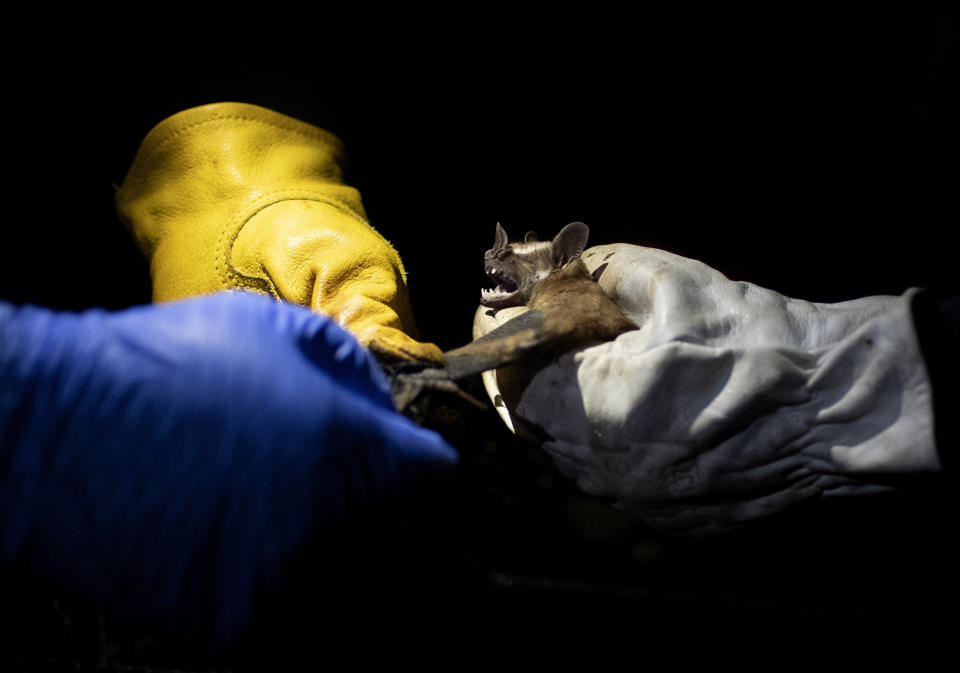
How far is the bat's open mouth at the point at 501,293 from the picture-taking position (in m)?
0.96

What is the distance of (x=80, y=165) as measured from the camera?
1.28m

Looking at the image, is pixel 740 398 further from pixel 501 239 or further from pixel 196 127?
pixel 196 127

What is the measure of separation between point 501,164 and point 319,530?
1.17 m

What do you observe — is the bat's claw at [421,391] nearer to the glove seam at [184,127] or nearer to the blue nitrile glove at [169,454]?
the blue nitrile glove at [169,454]

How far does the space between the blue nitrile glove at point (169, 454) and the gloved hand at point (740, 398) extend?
37cm

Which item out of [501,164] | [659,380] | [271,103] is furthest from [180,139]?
[659,380]

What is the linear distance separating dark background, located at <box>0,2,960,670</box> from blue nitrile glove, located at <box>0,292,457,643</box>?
40cm

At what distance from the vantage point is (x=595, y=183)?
149cm

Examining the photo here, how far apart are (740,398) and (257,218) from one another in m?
0.97

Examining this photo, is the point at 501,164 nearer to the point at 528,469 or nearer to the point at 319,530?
the point at 528,469

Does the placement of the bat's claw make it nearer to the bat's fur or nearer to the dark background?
the bat's fur

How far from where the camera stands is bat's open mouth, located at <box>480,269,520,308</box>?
0.96m

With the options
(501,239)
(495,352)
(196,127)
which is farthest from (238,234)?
(495,352)

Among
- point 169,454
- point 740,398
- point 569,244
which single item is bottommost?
point 169,454
